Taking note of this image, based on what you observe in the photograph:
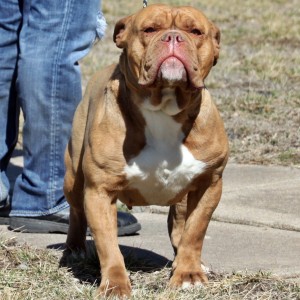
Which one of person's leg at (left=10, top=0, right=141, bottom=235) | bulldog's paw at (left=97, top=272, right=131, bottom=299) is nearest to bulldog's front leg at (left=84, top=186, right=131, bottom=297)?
bulldog's paw at (left=97, top=272, right=131, bottom=299)

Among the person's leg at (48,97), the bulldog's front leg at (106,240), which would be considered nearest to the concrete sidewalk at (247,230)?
the person's leg at (48,97)

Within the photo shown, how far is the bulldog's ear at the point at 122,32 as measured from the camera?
4.30 meters

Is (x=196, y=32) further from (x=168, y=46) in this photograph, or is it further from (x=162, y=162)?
(x=162, y=162)

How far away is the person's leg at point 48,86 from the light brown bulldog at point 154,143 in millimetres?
921

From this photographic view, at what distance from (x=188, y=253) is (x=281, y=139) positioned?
3.32 metres

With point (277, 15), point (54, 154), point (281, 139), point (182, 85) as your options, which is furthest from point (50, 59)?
point (277, 15)

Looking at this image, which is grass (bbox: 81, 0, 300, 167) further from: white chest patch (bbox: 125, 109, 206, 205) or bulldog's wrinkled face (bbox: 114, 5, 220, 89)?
bulldog's wrinkled face (bbox: 114, 5, 220, 89)

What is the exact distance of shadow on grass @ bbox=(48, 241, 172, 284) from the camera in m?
4.61

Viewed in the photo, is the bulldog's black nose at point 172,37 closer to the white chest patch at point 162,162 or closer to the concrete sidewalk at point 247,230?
the white chest patch at point 162,162

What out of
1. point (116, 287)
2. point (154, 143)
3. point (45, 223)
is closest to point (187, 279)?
point (116, 287)

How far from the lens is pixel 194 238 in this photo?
4320 mm

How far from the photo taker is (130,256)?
4789 millimetres

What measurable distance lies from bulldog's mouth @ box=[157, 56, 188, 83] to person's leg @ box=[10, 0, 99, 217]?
4.70 ft

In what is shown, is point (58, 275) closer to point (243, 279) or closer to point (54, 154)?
point (243, 279)
